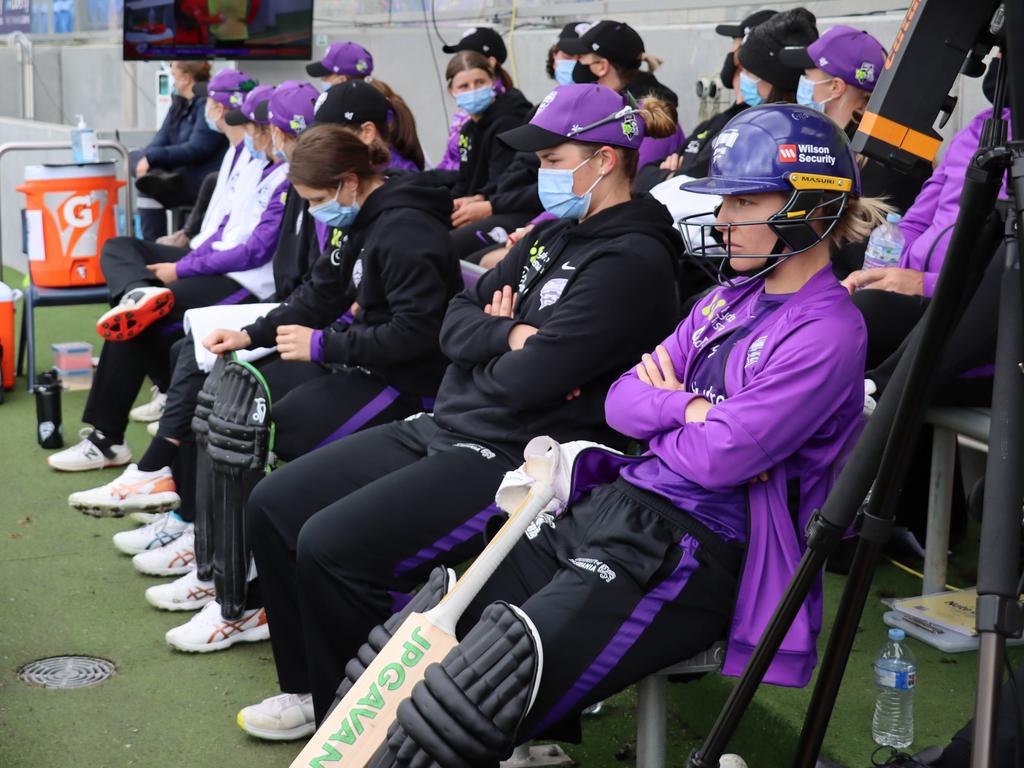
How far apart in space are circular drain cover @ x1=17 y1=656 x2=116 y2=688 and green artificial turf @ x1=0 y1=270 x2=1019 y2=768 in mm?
34

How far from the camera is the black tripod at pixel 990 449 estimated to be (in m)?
1.57

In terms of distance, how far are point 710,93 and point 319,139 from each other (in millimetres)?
2946

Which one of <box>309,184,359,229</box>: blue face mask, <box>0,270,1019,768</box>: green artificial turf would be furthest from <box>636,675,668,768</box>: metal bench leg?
<box>309,184,359,229</box>: blue face mask

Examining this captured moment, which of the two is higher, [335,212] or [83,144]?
[335,212]

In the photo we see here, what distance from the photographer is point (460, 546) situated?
9.70 feet

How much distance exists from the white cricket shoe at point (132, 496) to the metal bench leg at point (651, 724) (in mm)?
2736

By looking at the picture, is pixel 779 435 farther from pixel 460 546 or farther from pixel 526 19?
pixel 526 19

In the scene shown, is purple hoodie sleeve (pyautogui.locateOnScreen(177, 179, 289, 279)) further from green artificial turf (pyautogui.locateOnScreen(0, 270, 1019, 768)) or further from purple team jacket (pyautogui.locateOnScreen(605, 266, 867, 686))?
purple team jacket (pyautogui.locateOnScreen(605, 266, 867, 686))

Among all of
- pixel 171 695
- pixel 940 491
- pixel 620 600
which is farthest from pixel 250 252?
pixel 620 600

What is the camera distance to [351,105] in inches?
176

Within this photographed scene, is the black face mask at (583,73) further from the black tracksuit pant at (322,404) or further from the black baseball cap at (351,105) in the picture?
the black tracksuit pant at (322,404)

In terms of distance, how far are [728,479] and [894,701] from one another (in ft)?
3.23

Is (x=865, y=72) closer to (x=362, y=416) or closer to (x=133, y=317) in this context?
(x=362, y=416)

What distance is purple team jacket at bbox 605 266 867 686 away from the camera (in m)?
2.33
